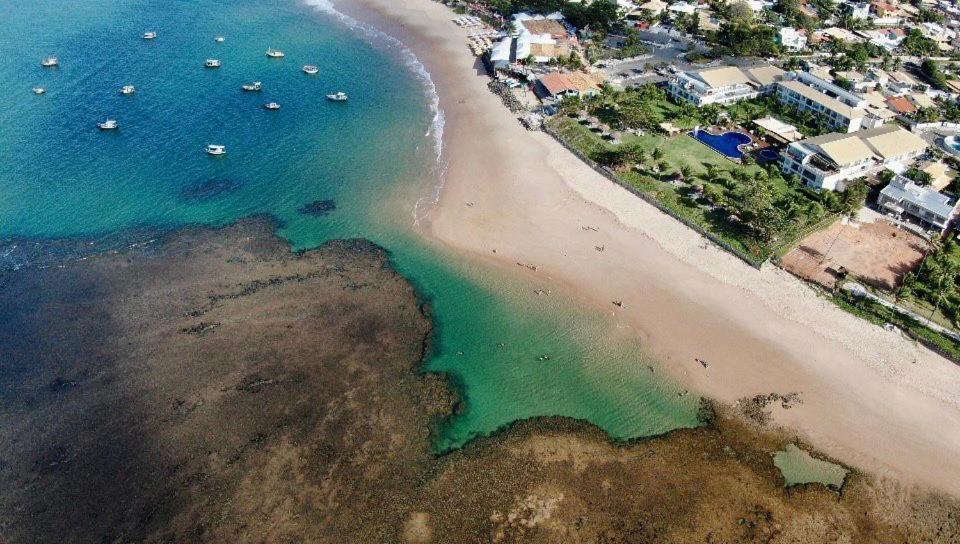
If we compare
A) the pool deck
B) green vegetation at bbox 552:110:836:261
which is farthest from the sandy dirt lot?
the pool deck

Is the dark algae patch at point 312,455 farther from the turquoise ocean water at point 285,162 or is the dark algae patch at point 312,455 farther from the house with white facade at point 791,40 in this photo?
the house with white facade at point 791,40

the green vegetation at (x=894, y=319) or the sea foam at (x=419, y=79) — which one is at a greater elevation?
the sea foam at (x=419, y=79)

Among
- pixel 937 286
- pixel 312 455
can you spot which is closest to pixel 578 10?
pixel 937 286

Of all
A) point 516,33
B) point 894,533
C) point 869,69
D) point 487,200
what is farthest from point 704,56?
point 894,533

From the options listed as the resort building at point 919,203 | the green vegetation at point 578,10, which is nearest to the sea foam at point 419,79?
the green vegetation at point 578,10

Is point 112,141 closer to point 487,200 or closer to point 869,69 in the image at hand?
point 487,200
